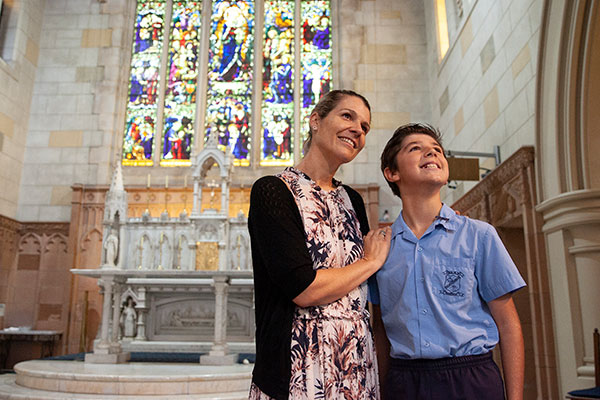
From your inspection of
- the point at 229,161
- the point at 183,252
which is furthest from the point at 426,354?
the point at 229,161

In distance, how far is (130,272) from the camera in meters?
5.33

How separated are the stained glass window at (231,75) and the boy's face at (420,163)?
7.42m

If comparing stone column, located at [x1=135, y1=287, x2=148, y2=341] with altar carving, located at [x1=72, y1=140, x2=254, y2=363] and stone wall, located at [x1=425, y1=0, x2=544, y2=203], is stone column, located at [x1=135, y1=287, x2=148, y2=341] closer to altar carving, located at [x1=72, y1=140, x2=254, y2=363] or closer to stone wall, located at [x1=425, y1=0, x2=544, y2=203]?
altar carving, located at [x1=72, y1=140, x2=254, y2=363]

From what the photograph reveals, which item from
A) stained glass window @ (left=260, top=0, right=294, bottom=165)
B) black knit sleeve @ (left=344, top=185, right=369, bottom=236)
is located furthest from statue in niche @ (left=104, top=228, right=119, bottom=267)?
black knit sleeve @ (left=344, top=185, right=369, bottom=236)

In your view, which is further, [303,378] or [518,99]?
→ [518,99]

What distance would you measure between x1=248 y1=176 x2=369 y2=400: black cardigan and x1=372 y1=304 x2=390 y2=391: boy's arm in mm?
305

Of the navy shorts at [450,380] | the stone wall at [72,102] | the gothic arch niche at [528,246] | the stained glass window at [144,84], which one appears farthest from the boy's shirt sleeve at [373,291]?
the stained glass window at [144,84]

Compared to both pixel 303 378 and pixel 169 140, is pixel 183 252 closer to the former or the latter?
pixel 169 140

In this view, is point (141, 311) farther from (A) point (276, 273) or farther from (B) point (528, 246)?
(A) point (276, 273)

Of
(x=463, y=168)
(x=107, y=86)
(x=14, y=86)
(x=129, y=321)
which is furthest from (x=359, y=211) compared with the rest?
(x=14, y=86)

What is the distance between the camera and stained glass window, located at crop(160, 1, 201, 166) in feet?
29.2

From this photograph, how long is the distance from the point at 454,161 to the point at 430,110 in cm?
335

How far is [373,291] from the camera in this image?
1.43 meters

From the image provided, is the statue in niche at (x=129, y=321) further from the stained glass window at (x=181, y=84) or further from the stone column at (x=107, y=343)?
the stained glass window at (x=181, y=84)
